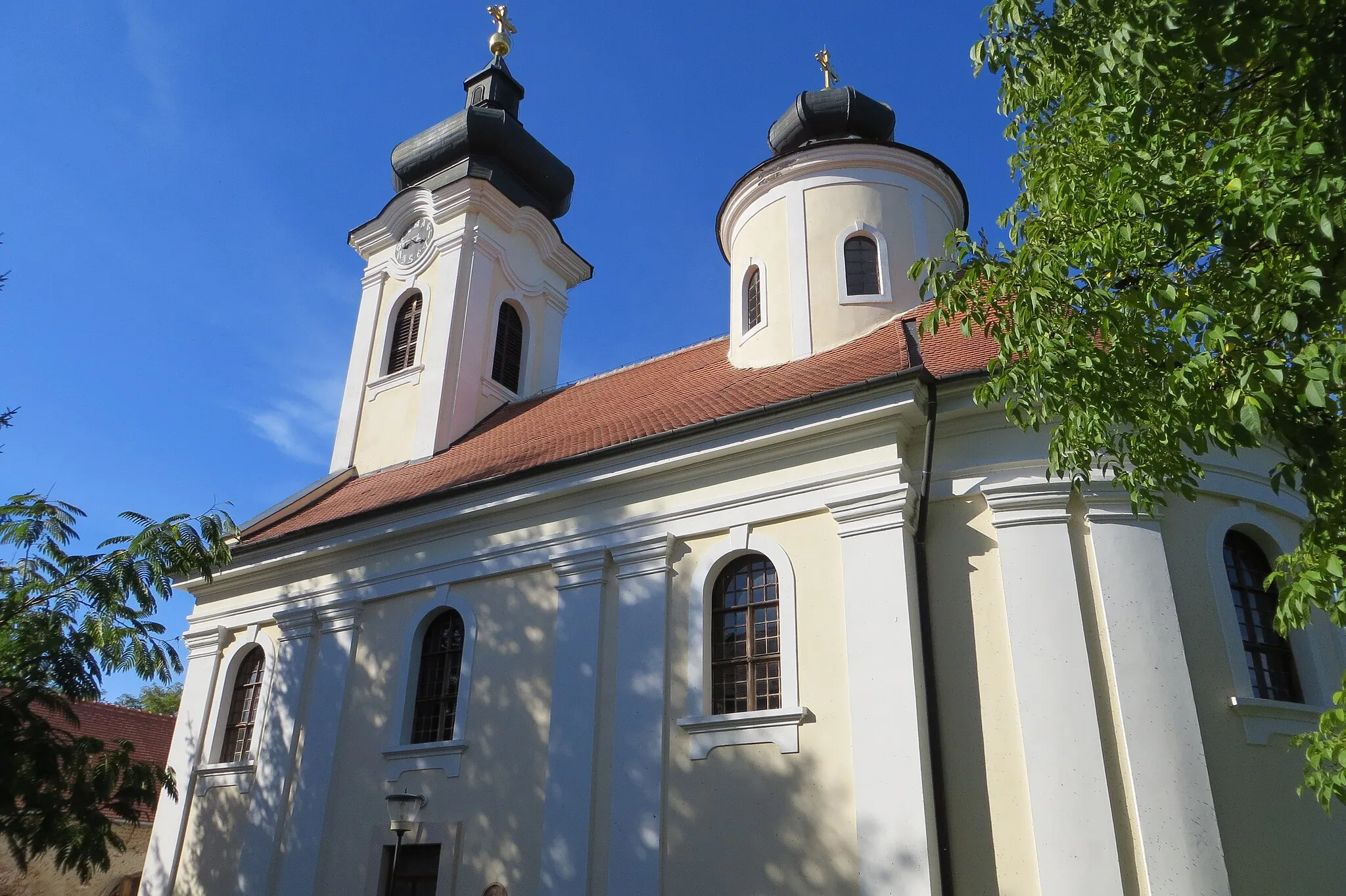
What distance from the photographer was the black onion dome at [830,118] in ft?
50.4

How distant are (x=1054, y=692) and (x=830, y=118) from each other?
975cm

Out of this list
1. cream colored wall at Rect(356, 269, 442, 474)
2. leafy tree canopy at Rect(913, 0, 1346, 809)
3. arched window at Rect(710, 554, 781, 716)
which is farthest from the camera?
cream colored wall at Rect(356, 269, 442, 474)

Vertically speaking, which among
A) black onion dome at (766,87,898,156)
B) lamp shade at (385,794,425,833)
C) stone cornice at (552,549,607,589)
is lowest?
lamp shade at (385,794,425,833)

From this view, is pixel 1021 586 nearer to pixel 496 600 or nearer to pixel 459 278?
pixel 496 600

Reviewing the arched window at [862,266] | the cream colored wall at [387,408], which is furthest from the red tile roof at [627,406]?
the arched window at [862,266]

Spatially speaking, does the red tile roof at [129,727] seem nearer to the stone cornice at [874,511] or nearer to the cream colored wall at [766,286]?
the cream colored wall at [766,286]

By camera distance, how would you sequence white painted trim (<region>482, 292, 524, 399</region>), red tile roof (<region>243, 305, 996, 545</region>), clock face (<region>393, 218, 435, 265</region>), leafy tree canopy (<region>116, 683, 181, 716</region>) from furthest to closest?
leafy tree canopy (<region>116, 683, 181, 716</region>), clock face (<region>393, 218, 435, 265</region>), white painted trim (<region>482, 292, 524, 399</region>), red tile roof (<region>243, 305, 996, 545</region>)

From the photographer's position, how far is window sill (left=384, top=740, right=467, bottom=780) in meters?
11.4

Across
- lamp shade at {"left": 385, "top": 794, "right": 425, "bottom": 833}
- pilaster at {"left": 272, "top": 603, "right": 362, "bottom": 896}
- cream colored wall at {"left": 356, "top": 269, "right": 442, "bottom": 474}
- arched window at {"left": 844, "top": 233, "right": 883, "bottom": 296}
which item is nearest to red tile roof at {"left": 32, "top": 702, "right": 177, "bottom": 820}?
cream colored wall at {"left": 356, "top": 269, "right": 442, "bottom": 474}

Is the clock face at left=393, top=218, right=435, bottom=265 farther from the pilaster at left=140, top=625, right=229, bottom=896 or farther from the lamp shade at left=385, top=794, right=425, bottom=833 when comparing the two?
the lamp shade at left=385, top=794, right=425, bottom=833

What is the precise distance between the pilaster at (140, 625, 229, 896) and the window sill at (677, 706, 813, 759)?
7.31m

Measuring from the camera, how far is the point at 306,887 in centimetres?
1187

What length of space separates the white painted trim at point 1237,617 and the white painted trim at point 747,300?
648 cm

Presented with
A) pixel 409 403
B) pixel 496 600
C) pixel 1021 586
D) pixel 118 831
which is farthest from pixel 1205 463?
pixel 118 831
